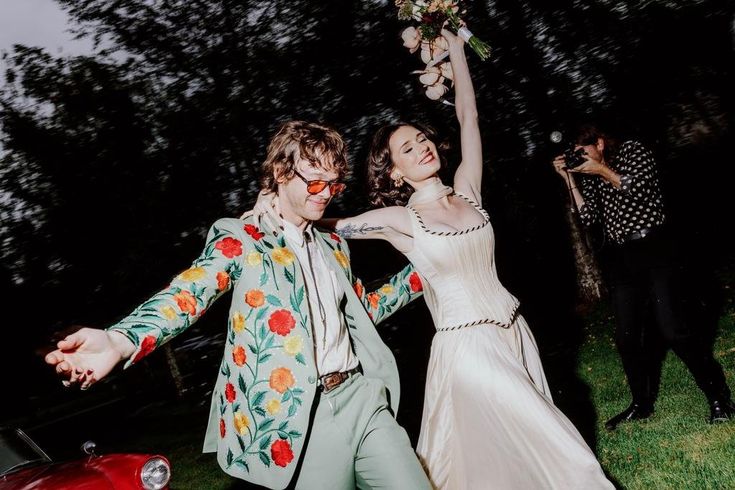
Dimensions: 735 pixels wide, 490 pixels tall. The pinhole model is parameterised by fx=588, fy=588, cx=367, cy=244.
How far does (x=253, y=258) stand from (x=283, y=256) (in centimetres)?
15

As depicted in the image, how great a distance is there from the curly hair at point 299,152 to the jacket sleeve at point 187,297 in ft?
1.17

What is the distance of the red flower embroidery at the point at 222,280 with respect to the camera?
2.38 metres

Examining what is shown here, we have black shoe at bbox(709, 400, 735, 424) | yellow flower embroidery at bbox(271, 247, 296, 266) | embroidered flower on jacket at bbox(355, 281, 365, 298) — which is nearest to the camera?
yellow flower embroidery at bbox(271, 247, 296, 266)

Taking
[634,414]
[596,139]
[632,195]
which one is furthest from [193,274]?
[634,414]

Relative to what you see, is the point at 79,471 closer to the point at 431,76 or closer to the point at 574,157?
the point at 431,76

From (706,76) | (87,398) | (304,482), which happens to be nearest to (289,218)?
(304,482)

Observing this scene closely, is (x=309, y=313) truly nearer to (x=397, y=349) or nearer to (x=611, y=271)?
(x=611, y=271)

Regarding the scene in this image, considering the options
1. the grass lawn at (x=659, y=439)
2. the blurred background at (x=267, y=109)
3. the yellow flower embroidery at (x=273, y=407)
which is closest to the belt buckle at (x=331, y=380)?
the yellow flower embroidery at (x=273, y=407)

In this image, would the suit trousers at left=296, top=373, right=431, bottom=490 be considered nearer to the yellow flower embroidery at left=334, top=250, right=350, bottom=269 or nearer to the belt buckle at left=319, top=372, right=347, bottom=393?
the belt buckle at left=319, top=372, right=347, bottom=393

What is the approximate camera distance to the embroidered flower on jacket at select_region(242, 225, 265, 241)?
103 inches

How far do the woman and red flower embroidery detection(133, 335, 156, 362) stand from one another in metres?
1.59

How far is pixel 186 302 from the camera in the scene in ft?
7.22

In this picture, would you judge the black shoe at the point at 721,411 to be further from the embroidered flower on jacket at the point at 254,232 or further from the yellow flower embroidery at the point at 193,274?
the yellow flower embroidery at the point at 193,274

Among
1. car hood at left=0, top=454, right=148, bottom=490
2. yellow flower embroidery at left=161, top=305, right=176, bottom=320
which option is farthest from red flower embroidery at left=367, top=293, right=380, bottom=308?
car hood at left=0, top=454, right=148, bottom=490
